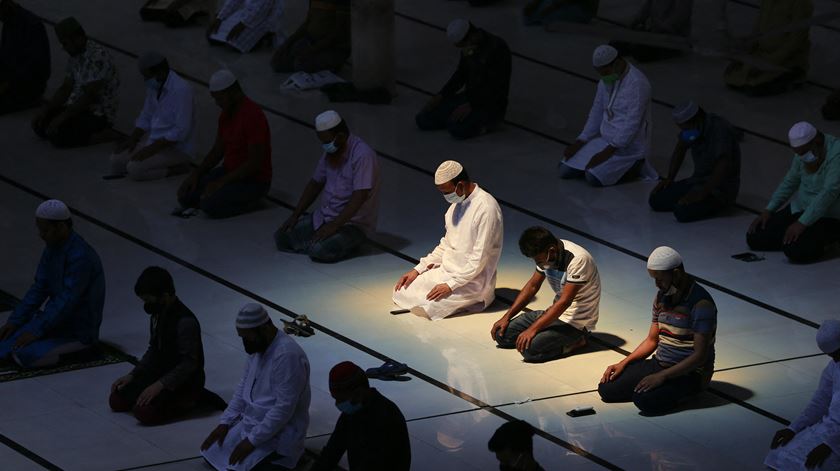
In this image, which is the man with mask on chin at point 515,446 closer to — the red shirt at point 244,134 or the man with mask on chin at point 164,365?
the man with mask on chin at point 164,365

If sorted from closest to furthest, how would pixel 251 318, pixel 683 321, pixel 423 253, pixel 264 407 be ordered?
1. pixel 251 318
2. pixel 264 407
3. pixel 683 321
4. pixel 423 253

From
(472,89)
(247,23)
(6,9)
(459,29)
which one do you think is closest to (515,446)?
(459,29)

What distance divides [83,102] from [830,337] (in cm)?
719

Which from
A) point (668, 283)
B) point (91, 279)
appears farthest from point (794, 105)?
point (91, 279)

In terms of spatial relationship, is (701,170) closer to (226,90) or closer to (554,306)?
(554,306)

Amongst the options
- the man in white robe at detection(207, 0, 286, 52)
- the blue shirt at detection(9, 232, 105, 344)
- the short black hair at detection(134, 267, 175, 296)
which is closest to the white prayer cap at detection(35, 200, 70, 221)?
the blue shirt at detection(9, 232, 105, 344)

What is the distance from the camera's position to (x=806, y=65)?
48.2ft

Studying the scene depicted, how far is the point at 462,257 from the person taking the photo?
1067cm

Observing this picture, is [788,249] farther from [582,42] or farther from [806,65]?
[582,42]

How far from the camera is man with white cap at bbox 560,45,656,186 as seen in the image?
12.6 meters

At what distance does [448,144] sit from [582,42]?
2904 mm

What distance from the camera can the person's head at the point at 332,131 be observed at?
11.3m

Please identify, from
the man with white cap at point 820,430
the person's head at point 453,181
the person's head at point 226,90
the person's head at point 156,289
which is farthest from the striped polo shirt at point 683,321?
the person's head at point 226,90

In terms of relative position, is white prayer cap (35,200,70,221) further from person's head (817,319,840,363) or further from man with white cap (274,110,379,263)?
person's head (817,319,840,363)
